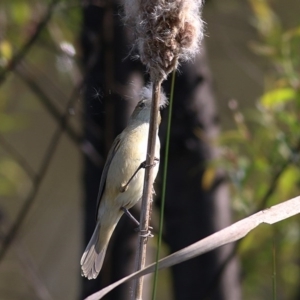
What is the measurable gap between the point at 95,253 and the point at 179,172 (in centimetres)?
87

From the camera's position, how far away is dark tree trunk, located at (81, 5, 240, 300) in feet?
8.30

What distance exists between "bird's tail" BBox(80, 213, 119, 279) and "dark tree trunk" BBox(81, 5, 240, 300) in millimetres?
527

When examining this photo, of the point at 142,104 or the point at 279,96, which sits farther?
the point at 279,96

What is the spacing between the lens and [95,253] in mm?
1929

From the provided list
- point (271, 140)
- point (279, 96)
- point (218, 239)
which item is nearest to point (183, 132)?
point (271, 140)

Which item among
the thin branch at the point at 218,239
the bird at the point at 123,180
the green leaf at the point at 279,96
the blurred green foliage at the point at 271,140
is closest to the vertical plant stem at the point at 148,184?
the thin branch at the point at 218,239

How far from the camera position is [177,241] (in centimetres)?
273

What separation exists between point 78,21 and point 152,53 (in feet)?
5.28

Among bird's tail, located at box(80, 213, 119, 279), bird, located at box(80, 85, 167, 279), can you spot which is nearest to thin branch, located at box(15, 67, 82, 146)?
bird, located at box(80, 85, 167, 279)

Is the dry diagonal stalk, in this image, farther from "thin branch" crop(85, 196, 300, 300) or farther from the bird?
the bird

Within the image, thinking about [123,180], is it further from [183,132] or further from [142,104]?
[183,132]

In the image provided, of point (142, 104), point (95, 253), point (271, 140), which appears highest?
point (142, 104)

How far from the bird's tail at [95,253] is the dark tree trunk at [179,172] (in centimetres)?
53

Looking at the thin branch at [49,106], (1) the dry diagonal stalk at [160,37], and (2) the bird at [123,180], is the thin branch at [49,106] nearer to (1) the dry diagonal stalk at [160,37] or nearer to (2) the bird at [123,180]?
(2) the bird at [123,180]
